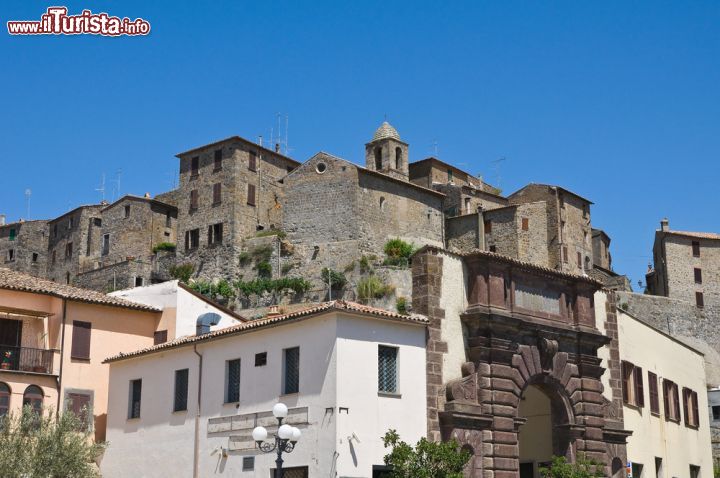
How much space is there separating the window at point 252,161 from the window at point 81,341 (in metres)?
35.7

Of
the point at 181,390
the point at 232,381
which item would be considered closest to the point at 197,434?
the point at 181,390

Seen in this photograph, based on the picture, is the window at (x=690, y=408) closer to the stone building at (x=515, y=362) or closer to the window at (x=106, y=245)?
the stone building at (x=515, y=362)

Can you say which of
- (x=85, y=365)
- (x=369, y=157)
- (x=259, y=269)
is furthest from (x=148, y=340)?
(x=369, y=157)

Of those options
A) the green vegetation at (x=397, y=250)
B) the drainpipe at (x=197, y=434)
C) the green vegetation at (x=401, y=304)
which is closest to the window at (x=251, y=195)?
the green vegetation at (x=397, y=250)

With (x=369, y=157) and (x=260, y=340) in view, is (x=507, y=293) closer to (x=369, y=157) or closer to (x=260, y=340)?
(x=260, y=340)

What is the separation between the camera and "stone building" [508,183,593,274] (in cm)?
7231

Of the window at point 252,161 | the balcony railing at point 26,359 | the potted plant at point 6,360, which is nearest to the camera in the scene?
the potted plant at point 6,360

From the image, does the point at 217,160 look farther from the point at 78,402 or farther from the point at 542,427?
the point at 542,427

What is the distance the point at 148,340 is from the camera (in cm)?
3850

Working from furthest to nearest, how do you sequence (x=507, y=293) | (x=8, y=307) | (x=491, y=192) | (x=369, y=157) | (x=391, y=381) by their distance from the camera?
(x=491, y=192)
(x=369, y=157)
(x=8, y=307)
(x=507, y=293)
(x=391, y=381)

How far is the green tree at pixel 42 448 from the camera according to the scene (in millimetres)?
26562

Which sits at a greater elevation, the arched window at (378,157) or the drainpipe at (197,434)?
the arched window at (378,157)

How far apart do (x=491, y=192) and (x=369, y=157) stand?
40.6 feet

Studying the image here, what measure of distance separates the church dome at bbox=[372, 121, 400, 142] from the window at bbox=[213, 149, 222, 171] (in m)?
11.8
